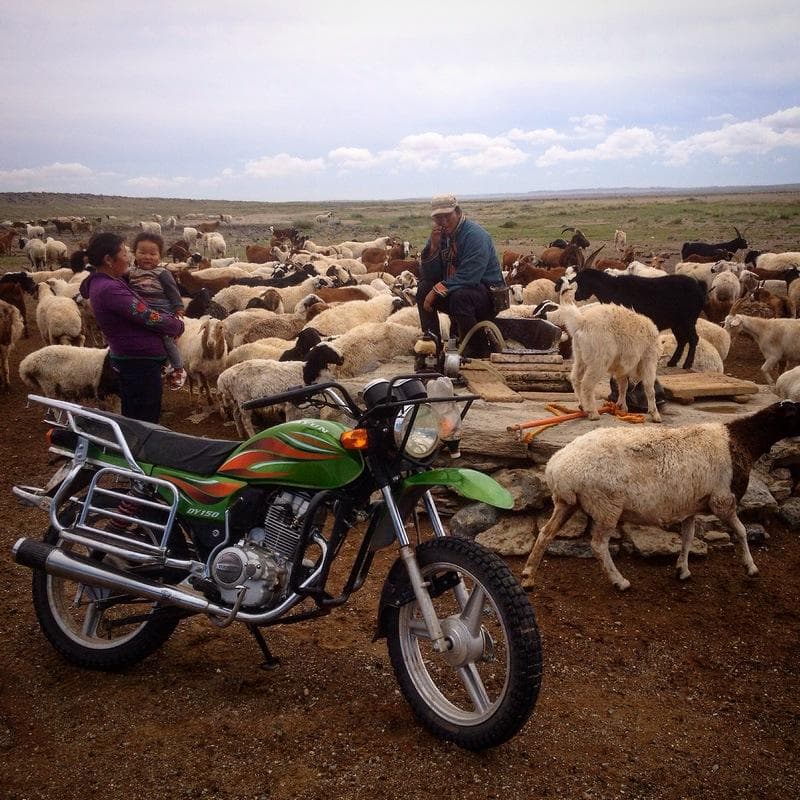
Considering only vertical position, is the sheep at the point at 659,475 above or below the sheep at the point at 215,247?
above

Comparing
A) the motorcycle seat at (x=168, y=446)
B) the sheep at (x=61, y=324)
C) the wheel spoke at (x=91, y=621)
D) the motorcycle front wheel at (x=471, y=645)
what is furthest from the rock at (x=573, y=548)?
the sheep at (x=61, y=324)

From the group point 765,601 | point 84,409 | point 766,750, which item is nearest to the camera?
point 766,750

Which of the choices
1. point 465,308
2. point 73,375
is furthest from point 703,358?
point 73,375

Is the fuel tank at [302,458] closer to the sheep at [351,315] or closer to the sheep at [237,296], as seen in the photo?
the sheep at [351,315]

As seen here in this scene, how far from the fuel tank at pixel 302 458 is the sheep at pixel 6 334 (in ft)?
30.9

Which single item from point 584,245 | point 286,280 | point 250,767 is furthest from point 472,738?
point 584,245

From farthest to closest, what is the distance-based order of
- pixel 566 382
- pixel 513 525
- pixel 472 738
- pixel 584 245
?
pixel 584 245 < pixel 566 382 < pixel 513 525 < pixel 472 738

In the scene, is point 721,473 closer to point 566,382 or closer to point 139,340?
point 566,382

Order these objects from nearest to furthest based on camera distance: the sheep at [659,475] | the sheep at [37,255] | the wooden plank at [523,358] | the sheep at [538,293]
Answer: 1. the sheep at [659,475]
2. the wooden plank at [523,358]
3. the sheep at [538,293]
4. the sheep at [37,255]

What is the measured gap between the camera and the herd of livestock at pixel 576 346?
499 centimetres

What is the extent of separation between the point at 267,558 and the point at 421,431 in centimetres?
98

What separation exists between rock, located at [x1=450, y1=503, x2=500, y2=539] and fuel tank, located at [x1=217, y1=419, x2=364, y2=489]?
9.52ft

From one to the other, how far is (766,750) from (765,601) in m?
1.73

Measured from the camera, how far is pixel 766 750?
334 cm
